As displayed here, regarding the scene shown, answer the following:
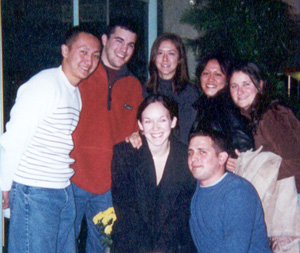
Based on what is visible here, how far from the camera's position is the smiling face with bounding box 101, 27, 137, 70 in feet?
8.95

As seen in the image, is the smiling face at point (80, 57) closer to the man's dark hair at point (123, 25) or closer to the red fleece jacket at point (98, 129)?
the red fleece jacket at point (98, 129)

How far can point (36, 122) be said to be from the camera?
6.17ft

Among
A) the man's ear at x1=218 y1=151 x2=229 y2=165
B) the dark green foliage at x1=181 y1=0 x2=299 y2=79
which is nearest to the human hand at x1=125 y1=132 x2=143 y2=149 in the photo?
the man's ear at x1=218 y1=151 x2=229 y2=165

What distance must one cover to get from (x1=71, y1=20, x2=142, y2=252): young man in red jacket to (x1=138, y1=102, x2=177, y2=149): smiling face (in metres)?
0.37

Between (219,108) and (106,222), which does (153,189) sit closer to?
(106,222)

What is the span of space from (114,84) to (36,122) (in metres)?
0.94

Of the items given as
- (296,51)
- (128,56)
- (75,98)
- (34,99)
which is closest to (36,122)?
(34,99)

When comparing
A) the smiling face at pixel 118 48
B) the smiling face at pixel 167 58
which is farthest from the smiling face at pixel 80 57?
the smiling face at pixel 167 58

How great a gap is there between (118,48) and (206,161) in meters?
1.16

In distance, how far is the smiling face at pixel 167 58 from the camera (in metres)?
2.94

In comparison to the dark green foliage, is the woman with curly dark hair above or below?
below

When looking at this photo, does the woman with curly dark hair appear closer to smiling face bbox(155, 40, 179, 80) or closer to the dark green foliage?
smiling face bbox(155, 40, 179, 80)

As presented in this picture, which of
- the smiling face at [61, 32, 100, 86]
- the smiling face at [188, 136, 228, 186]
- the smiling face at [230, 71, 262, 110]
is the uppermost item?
the smiling face at [61, 32, 100, 86]

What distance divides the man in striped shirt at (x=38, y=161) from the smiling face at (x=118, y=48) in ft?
2.11
